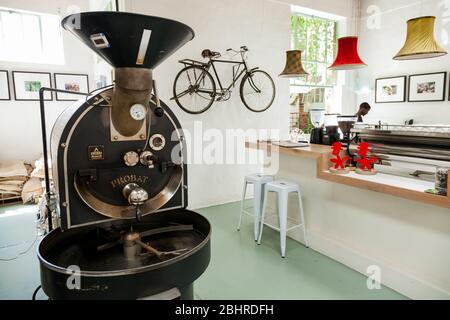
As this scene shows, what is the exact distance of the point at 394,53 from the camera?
5797 millimetres

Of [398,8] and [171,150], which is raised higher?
[398,8]

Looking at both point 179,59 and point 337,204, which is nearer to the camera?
point 337,204

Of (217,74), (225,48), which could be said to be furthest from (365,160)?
(225,48)

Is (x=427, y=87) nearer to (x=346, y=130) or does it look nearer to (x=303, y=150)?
(x=346, y=130)

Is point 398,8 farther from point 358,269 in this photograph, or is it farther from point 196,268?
point 196,268

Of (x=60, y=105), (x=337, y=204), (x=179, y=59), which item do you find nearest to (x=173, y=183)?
(x=337, y=204)

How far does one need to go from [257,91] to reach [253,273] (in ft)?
9.63

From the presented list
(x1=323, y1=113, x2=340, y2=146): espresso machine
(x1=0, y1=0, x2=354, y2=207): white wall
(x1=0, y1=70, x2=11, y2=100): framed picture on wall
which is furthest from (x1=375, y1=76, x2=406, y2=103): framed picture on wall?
(x1=0, y1=70, x2=11, y2=100): framed picture on wall

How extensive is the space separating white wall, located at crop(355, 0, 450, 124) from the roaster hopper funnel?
18.2 feet

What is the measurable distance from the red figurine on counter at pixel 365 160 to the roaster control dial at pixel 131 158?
74.8 inches

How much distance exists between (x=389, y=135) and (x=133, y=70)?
80.7 inches

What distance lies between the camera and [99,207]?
3.79 feet

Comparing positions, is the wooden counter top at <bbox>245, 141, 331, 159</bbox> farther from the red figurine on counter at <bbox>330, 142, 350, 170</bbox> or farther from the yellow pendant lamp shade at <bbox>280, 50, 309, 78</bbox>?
the yellow pendant lamp shade at <bbox>280, 50, 309, 78</bbox>

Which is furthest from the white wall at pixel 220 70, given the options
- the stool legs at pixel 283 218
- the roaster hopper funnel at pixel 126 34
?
the roaster hopper funnel at pixel 126 34
